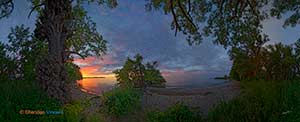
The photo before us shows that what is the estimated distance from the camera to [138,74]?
16.5m

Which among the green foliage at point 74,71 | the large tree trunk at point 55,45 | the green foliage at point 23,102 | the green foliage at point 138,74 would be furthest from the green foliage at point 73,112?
the green foliage at point 74,71

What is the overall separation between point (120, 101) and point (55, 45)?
2562 mm

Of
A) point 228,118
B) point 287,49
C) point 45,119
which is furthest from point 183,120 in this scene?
point 287,49

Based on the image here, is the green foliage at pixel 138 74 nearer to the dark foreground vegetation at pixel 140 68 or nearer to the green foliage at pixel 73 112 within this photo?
the dark foreground vegetation at pixel 140 68

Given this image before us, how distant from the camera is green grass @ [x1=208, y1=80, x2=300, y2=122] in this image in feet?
29.9

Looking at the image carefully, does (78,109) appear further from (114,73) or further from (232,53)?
(232,53)

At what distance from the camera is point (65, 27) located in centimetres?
1307

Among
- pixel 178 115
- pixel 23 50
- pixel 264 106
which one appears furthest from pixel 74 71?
pixel 264 106

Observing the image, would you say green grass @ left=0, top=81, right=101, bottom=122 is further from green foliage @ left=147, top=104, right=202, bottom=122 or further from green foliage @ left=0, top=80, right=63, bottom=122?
green foliage @ left=147, top=104, right=202, bottom=122

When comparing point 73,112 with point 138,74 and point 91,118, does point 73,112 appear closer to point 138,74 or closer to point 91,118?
point 91,118

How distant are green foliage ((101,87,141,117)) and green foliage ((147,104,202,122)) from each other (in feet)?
4.73

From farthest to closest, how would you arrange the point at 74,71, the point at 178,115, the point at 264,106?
the point at 74,71
the point at 178,115
the point at 264,106

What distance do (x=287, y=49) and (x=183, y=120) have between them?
7.44 meters

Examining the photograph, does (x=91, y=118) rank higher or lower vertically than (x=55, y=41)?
lower
